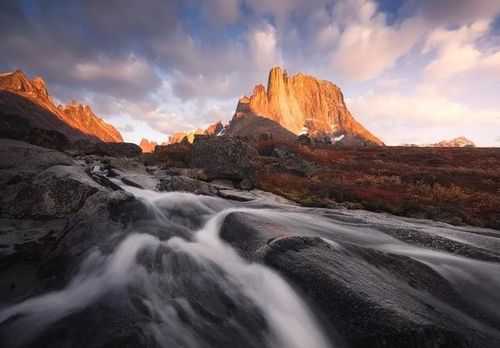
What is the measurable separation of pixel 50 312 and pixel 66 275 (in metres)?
0.97

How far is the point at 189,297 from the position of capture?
430cm

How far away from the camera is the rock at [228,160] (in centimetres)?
1510

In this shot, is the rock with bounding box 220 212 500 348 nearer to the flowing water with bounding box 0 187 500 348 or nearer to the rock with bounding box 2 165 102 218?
the flowing water with bounding box 0 187 500 348

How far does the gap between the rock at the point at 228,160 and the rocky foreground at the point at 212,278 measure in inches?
274

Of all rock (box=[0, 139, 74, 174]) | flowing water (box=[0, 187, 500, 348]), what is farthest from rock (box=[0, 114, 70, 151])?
flowing water (box=[0, 187, 500, 348])

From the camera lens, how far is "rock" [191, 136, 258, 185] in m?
15.1

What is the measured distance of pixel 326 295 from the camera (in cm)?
374

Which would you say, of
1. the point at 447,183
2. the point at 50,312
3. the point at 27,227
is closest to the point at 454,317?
the point at 50,312

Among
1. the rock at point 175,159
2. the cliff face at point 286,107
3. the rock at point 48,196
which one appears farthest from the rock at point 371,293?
the cliff face at point 286,107

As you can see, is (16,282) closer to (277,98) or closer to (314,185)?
(314,185)

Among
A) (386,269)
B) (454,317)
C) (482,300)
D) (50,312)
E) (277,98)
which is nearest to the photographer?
(454,317)

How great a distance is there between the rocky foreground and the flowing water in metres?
0.02

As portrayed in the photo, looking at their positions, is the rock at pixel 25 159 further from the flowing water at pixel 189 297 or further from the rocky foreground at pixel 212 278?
the flowing water at pixel 189 297

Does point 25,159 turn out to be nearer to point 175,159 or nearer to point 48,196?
point 48,196
